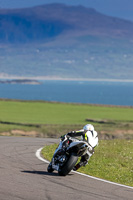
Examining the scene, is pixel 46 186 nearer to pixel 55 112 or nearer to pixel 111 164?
pixel 111 164

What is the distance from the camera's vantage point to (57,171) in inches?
627

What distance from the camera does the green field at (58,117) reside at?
44128mm

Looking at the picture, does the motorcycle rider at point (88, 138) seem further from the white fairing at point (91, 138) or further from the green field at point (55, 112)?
the green field at point (55, 112)

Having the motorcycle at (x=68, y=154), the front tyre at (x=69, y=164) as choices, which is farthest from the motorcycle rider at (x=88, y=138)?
the front tyre at (x=69, y=164)

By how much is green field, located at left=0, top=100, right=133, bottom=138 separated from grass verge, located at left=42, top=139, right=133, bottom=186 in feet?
64.0

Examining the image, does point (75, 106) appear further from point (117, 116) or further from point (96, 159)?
point (96, 159)

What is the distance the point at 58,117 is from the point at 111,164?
36567 millimetres

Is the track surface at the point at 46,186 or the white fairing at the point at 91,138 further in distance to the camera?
the white fairing at the point at 91,138

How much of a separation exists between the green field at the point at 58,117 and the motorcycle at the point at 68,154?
2561 cm

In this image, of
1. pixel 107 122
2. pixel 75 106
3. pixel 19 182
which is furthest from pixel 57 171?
pixel 75 106

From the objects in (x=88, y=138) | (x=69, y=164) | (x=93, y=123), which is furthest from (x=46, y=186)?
(x=93, y=123)

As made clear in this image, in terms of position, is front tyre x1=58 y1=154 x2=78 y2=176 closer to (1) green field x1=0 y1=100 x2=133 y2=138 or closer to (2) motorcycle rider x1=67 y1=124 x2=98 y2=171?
(2) motorcycle rider x1=67 y1=124 x2=98 y2=171

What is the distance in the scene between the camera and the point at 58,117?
5453 cm

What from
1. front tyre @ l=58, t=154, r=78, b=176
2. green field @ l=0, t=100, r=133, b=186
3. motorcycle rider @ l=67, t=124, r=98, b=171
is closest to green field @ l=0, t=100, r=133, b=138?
green field @ l=0, t=100, r=133, b=186
